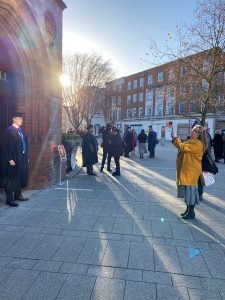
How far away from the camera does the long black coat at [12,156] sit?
16.6 ft

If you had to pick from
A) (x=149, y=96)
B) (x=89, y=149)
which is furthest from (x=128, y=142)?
(x=149, y=96)

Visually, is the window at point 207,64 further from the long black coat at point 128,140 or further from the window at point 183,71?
the long black coat at point 128,140

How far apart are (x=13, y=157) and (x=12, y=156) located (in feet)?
0.11

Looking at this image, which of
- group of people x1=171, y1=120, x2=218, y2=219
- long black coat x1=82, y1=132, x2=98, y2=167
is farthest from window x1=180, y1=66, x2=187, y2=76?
group of people x1=171, y1=120, x2=218, y2=219

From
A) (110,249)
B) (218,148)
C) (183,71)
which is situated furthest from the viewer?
(183,71)

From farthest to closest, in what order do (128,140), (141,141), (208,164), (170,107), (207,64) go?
1. (170,107)
2. (207,64)
3. (128,140)
4. (141,141)
5. (208,164)

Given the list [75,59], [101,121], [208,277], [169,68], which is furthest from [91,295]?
[101,121]

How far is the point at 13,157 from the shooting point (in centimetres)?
511

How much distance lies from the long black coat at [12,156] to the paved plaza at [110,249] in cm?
52

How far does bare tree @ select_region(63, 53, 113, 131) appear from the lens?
92.5ft

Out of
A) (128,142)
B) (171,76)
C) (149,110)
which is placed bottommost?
(128,142)

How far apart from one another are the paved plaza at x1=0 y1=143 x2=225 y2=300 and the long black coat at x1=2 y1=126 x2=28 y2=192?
521 millimetres

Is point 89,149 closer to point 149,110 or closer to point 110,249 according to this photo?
point 110,249

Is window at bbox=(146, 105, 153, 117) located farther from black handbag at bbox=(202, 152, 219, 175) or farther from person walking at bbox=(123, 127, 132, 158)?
black handbag at bbox=(202, 152, 219, 175)
